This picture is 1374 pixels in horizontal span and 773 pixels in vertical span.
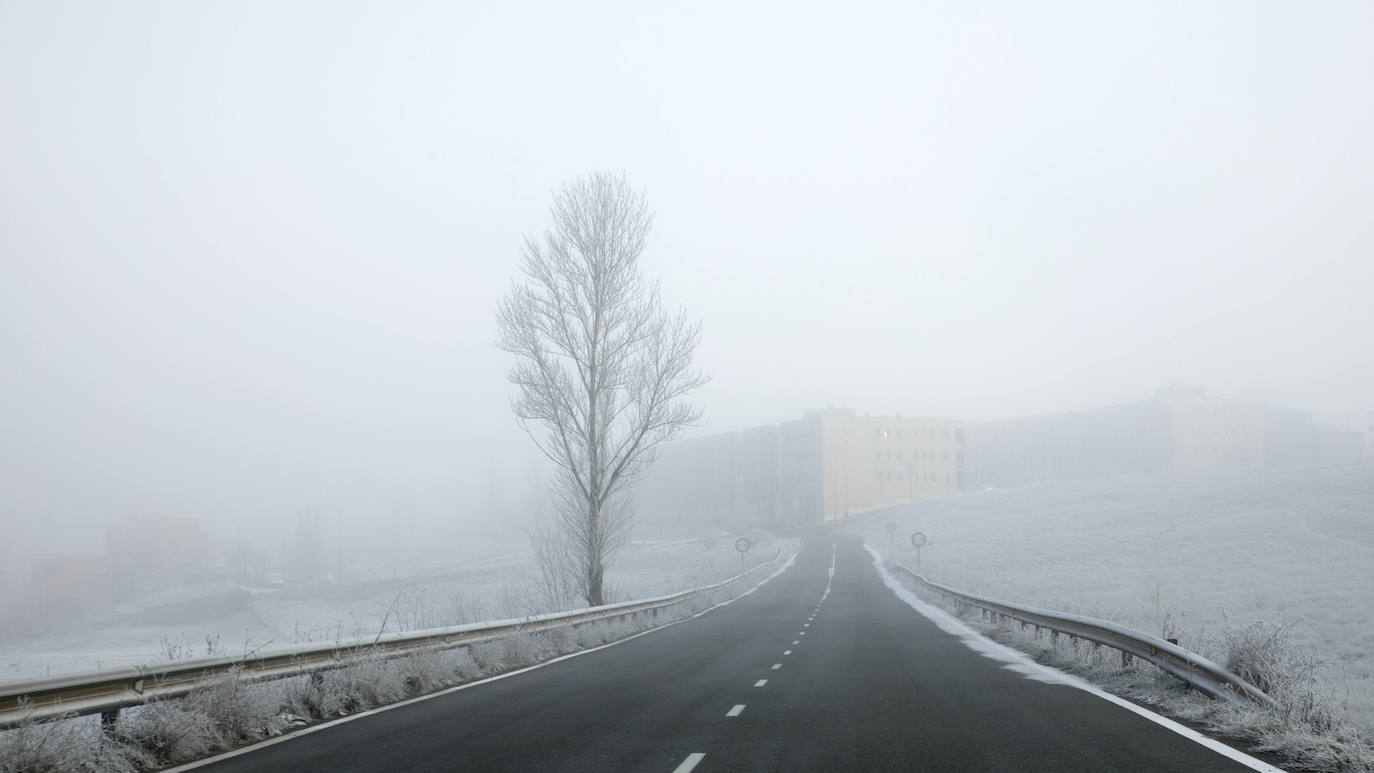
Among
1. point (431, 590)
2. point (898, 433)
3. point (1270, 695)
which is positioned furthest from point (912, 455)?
point (1270, 695)

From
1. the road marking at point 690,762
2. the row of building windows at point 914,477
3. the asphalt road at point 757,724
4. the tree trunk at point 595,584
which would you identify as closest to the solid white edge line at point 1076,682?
the asphalt road at point 757,724

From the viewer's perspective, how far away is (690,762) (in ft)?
27.2

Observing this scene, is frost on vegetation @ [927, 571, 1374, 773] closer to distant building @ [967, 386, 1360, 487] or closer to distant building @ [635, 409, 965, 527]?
distant building @ [635, 409, 965, 527]

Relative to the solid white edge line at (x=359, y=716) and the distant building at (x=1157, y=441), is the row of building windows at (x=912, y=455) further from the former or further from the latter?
the solid white edge line at (x=359, y=716)

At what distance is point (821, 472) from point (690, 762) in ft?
455

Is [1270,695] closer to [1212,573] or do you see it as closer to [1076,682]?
[1076,682]

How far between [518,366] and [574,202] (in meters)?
4.80

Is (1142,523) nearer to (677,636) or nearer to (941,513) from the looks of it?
(941,513)

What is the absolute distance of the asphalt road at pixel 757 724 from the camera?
27.4 feet

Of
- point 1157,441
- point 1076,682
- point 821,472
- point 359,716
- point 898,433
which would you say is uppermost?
point 898,433

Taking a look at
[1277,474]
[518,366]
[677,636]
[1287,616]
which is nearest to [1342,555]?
[1287,616]

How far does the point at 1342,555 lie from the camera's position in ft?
156

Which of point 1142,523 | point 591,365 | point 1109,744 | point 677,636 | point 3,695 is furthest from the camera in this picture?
point 1142,523

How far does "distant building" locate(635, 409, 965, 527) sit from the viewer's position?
146625mm
